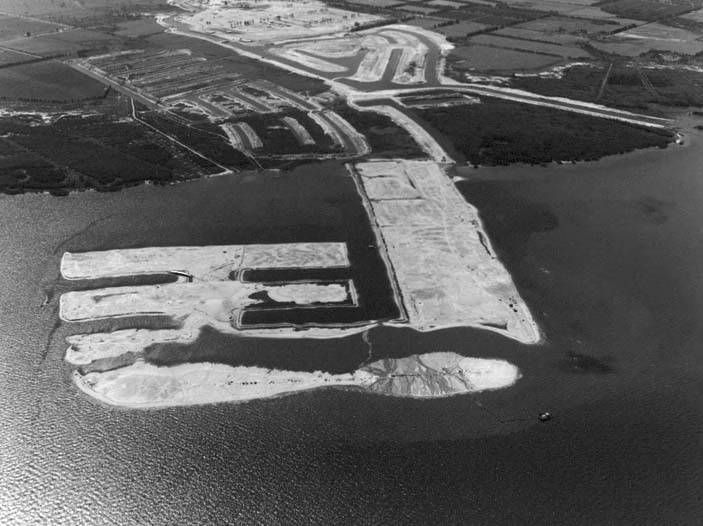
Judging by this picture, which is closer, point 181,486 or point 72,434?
point 181,486

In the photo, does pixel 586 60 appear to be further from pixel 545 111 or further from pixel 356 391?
pixel 356 391

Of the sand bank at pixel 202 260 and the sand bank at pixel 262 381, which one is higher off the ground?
the sand bank at pixel 202 260

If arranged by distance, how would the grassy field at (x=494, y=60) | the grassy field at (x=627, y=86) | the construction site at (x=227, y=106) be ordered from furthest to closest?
the grassy field at (x=494, y=60), the grassy field at (x=627, y=86), the construction site at (x=227, y=106)

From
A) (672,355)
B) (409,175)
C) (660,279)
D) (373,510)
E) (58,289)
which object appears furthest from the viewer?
(409,175)

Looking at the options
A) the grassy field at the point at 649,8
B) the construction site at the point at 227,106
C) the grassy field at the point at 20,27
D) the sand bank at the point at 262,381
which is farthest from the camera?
the grassy field at the point at 649,8

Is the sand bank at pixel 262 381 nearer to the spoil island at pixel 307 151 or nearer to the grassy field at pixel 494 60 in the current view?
the spoil island at pixel 307 151

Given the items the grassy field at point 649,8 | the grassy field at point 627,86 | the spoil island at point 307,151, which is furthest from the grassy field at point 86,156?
the grassy field at point 649,8

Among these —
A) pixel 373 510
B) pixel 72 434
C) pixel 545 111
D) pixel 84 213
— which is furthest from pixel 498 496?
pixel 545 111
